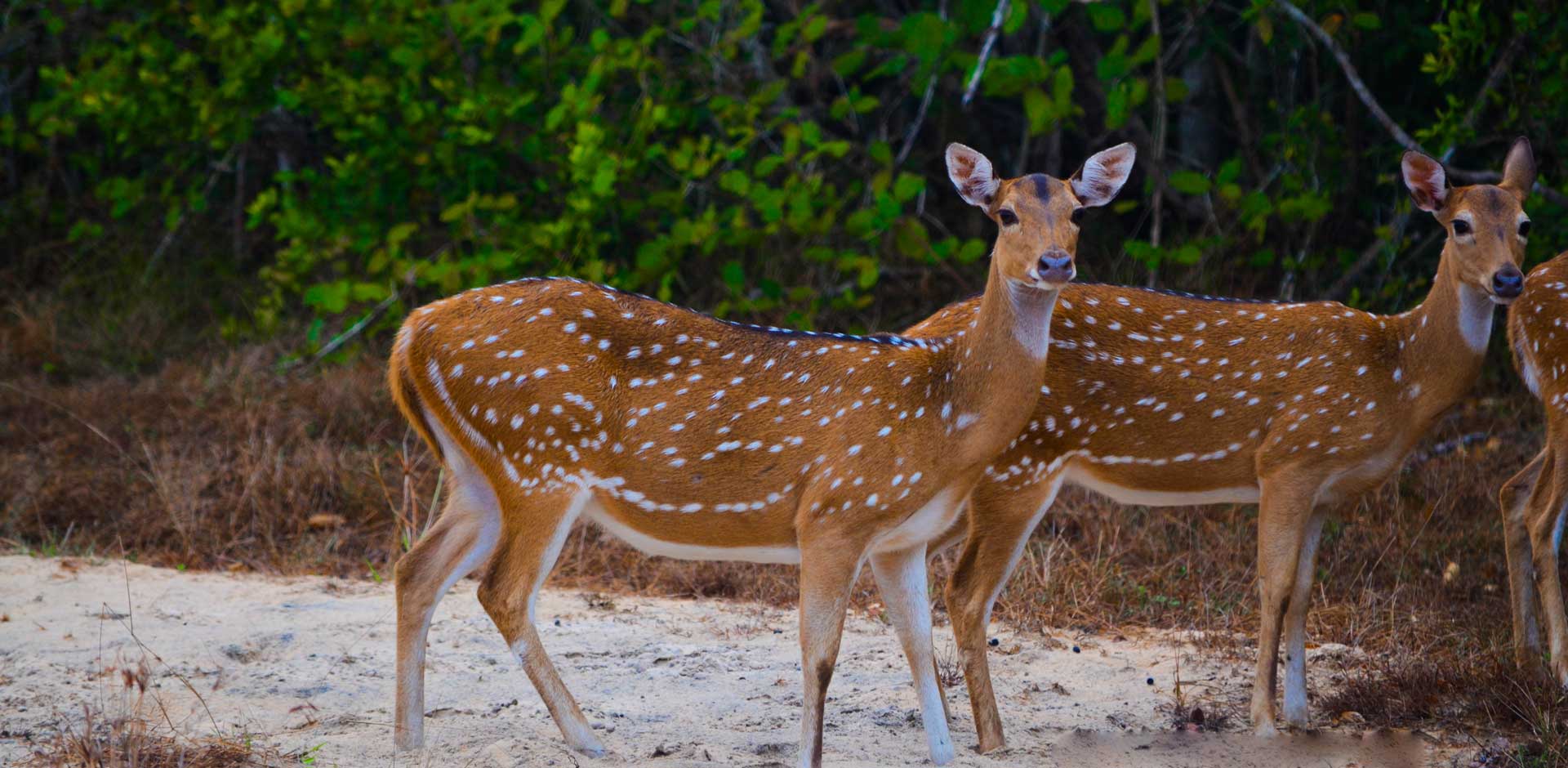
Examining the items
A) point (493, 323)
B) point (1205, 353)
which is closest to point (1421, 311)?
point (1205, 353)

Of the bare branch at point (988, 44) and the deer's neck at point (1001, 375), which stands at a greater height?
the bare branch at point (988, 44)

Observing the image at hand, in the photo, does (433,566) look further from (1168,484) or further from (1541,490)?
(1541,490)

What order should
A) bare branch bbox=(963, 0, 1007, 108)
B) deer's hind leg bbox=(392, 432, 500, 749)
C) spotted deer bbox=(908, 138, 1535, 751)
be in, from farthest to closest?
bare branch bbox=(963, 0, 1007, 108) < spotted deer bbox=(908, 138, 1535, 751) < deer's hind leg bbox=(392, 432, 500, 749)

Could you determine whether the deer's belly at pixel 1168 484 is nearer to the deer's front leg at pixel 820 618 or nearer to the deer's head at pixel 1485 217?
the deer's head at pixel 1485 217

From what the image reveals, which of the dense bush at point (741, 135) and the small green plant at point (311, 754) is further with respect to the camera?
the dense bush at point (741, 135)

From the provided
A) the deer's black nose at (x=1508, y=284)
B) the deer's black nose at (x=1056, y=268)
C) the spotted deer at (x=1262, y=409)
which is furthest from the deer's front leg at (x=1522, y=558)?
the deer's black nose at (x=1056, y=268)

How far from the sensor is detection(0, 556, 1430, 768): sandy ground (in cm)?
492

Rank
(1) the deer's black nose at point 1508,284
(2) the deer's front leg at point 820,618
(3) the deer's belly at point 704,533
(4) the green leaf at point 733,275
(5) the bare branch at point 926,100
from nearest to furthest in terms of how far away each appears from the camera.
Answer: (2) the deer's front leg at point 820,618 → (3) the deer's belly at point 704,533 → (1) the deer's black nose at point 1508,284 → (5) the bare branch at point 926,100 → (4) the green leaf at point 733,275

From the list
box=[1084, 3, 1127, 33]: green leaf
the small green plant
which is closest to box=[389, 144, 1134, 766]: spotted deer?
the small green plant

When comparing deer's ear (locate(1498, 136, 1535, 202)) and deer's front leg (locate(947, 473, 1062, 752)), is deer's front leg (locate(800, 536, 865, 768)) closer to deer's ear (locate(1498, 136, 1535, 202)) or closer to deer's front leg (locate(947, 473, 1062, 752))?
deer's front leg (locate(947, 473, 1062, 752))

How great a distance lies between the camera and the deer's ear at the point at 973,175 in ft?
15.8

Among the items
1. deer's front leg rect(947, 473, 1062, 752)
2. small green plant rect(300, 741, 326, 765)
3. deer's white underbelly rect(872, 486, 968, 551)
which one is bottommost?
small green plant rect(300, 741, 326, 765)

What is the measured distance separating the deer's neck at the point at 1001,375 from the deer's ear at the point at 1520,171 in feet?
6.66

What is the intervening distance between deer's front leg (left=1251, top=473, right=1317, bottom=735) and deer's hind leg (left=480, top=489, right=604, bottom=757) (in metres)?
2.25
